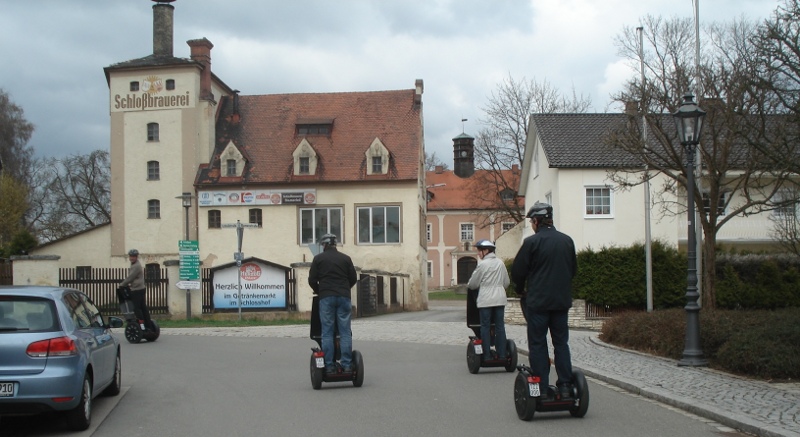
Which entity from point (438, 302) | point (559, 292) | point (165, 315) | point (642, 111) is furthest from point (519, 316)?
point (438, 302)

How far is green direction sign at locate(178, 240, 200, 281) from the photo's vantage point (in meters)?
30.2

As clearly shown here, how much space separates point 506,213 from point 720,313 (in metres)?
37.1

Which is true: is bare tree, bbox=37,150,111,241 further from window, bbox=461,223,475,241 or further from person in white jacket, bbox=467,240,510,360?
person in white jacket, bbox=467,240,510,360

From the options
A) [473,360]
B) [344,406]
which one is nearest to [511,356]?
[473,360]

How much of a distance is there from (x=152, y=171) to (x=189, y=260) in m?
15.7

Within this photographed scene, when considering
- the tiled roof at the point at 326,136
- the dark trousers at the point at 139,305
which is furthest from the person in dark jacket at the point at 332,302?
the tiled roof at the point at 326,136

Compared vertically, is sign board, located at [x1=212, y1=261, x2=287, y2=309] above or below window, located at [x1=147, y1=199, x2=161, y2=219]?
below

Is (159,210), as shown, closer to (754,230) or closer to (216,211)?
(216,211)

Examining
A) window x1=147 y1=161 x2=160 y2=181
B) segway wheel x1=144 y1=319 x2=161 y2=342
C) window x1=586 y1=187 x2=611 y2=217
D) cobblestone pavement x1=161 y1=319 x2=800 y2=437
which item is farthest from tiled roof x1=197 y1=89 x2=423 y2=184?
cobblestone pavement x1=161 y1=319 x2=800 y2=437

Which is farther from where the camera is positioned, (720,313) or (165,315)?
(165,315)

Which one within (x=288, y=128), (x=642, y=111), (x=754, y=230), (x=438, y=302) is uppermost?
(x=288, y=128)

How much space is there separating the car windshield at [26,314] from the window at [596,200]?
95.5 feet

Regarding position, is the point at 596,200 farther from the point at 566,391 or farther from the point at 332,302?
the point at 566,391

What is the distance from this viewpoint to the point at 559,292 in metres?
8.33
